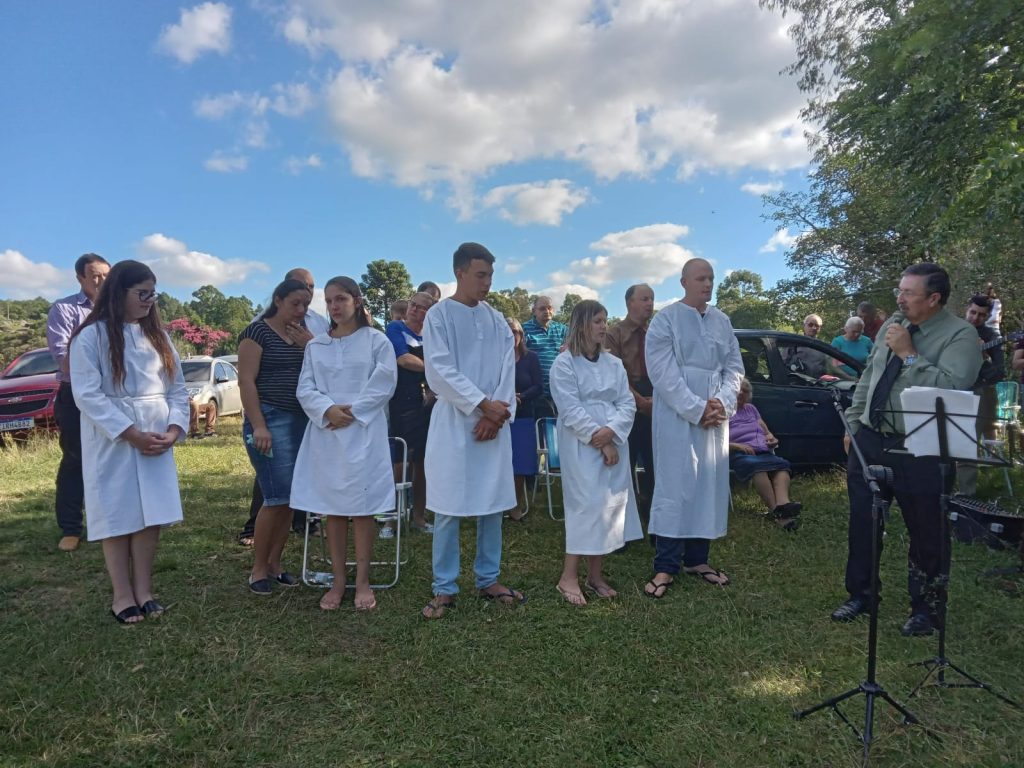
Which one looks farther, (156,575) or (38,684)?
(156,575)

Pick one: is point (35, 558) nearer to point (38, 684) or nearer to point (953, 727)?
point (38, 684)

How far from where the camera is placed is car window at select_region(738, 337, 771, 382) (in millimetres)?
6461

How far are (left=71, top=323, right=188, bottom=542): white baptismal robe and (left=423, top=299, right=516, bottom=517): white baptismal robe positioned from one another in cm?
155

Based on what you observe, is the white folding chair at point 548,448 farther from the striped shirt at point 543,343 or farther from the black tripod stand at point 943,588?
the black tripod stand at point 943,588

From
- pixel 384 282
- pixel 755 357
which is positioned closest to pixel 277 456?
pixel 755 357

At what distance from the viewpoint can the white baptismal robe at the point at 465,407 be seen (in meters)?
3.63

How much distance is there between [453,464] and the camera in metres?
3.66

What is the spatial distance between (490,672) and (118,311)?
9.34 feet

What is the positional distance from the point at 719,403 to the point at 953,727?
6.77ft

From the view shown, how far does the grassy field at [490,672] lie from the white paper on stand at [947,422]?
1101 millimetres

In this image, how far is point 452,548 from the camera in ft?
12.3

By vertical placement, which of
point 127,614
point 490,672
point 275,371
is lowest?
point 490,672

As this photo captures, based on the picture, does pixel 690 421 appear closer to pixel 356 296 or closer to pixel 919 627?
pixel 919 627

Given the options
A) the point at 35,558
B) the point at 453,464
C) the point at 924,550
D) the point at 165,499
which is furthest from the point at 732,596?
the point at 35,558
